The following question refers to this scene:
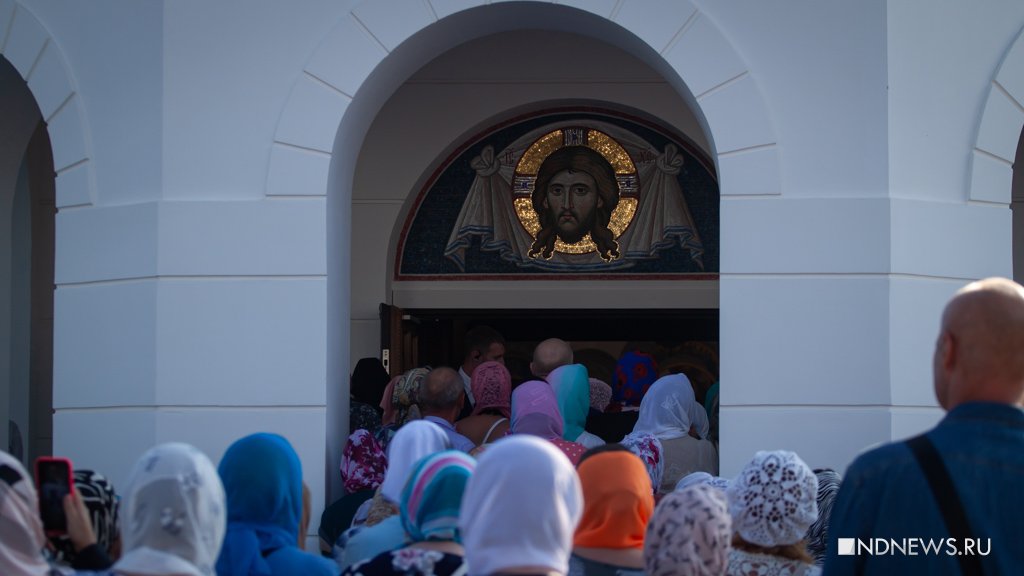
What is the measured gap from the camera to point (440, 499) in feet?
9.98

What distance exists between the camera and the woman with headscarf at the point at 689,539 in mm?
2869

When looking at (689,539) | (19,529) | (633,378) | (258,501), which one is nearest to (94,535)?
(19,529)

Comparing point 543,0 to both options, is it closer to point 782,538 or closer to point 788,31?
point 788,31

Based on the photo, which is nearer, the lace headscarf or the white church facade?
the lace headscarf

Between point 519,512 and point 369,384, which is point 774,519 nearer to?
point 519,512

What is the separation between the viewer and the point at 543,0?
545 cm

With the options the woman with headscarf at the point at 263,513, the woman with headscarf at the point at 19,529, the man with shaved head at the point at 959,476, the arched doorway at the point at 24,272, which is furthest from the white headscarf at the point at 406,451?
the arched doorway at the point at 24,272

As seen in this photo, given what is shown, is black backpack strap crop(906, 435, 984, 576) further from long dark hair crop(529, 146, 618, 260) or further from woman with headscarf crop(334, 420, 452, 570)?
long dark hair crop(529, 146, 618, 260)

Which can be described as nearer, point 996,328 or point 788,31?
point 996,328

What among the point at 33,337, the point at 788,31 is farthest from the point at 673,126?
the point at 33,337

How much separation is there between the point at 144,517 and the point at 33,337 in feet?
21.2

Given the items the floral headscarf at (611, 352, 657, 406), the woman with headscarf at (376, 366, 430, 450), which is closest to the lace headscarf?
the woman with headscarf at (376, 366, 430, 450)

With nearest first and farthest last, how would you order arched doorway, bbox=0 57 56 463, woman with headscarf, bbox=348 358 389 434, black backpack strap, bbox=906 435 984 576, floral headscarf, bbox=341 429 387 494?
black backpack strap, bbox=906 435 984 576
floral headscarf, bbox=341 429 387 494
woman with headscarf, bbox=348 358 389 434
arched doorway, bbox=0 57 56 463

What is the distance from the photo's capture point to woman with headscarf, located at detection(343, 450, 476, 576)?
292 cm
